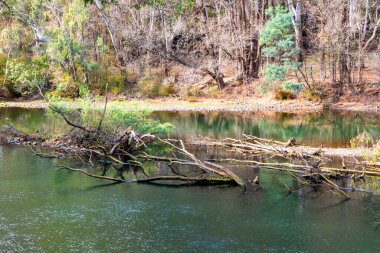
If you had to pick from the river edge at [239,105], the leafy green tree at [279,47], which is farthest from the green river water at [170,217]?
the leafy green tree at [279,47]

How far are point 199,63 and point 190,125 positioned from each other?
1583 cm

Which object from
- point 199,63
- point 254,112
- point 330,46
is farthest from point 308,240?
point 199,63

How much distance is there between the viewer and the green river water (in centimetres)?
1000

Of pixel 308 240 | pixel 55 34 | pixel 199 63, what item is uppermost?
pixel 55 34

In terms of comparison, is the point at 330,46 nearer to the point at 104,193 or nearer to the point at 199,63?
the point at 199,63

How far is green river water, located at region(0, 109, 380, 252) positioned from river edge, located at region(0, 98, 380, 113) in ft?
64.2

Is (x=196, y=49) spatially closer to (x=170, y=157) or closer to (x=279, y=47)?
(x=279, y=47)

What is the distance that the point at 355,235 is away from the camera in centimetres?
1050

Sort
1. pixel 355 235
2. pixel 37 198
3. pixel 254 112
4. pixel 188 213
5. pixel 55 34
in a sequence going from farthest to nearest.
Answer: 1. pixel 55 34
2. pixel 254 112
3. pixel 37 198
4. pixel 188 213
5. pixel 355 235

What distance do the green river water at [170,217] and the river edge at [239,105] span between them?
1957 centimetres

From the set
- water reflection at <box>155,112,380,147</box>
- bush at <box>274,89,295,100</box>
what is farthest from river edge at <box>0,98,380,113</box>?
water reflection at <box>155,112,380,147</box>

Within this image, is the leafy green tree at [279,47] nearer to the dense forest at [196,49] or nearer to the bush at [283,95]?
the dense forest at [196,49]

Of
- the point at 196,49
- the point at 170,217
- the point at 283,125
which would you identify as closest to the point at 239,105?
the point at 196,49

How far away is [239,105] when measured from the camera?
37688 millimetres
